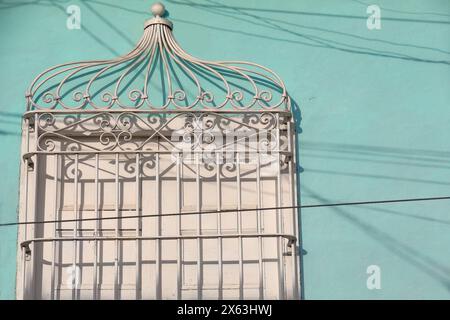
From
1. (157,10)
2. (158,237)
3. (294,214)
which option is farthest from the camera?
(157,10)

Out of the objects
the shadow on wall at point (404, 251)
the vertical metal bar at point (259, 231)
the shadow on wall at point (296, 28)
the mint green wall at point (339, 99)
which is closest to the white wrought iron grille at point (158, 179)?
the vertical metal bar at point (259, 231)

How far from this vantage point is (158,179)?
8344 mm

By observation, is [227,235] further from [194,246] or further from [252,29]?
[252,29]

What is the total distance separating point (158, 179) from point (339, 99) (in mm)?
1266

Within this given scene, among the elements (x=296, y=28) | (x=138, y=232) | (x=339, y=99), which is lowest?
(x=138, y=232)

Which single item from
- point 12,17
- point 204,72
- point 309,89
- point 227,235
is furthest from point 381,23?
point 12,17

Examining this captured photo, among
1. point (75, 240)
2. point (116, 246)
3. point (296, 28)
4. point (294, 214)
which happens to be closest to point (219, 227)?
point (294, 214)

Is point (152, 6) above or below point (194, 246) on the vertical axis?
above

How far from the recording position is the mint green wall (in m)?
8.23

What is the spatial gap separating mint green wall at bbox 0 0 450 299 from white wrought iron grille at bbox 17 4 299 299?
135 millimetres

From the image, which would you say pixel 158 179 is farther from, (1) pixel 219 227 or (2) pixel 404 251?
(2) pixel 404 251

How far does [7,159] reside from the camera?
8398 mm
